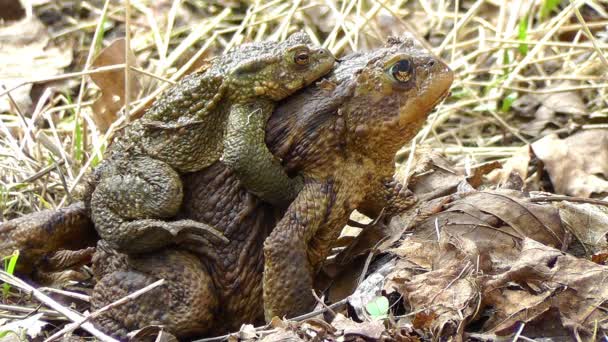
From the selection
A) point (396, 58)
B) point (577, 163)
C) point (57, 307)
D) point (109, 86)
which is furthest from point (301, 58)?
point (109, 86)

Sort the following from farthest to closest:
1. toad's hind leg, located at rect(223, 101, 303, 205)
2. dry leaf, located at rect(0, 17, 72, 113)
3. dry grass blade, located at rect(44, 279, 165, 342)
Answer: dry leaf, located at rect(0, 17, 72, 113)
toad's hind leg, located at rect(223, 101, 303, 205)
dry grass blade, located at rect(44, 279, 165, 342)

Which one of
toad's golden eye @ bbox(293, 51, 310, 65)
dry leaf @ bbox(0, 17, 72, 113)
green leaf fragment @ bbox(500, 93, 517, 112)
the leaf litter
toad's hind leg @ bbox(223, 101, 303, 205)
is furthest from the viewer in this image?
dry leaf @ bbox(0, 17, 72, 113)

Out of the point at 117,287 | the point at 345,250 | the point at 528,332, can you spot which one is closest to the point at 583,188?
the point at 345,250

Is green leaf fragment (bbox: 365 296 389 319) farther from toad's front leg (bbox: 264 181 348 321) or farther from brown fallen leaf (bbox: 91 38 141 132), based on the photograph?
brown fallen leaf (bbox: 91 38 141 132)

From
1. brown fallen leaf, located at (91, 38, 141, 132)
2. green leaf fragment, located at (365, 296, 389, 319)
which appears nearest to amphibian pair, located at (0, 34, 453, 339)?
green leaf fragment, located at (365, 296, 389, 319)

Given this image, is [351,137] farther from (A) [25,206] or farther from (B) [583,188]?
(A) [25,206]

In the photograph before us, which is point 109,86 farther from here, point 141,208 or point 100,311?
point 100,311

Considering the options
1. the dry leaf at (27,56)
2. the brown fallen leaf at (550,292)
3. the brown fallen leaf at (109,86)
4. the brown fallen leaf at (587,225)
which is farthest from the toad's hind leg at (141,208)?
the dry leaf at (27,56)
